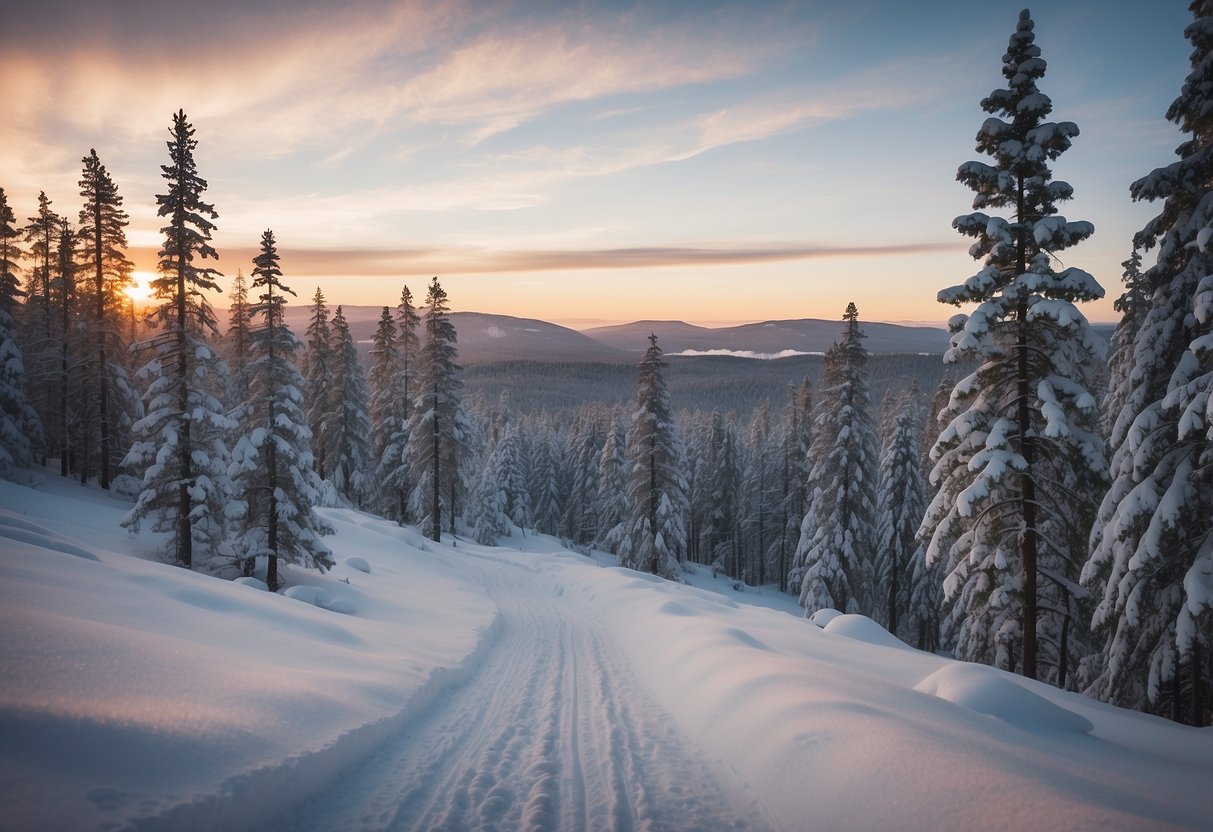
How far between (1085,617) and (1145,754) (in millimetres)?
12046

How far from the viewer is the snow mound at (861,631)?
16.1 m

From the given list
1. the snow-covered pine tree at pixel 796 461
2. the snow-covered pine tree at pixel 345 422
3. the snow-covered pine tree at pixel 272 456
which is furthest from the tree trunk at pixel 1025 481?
the snow-covered pine tree at pixel 345 422

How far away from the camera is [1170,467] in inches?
455

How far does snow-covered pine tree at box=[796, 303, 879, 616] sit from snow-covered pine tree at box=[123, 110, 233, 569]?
25660 millimetres

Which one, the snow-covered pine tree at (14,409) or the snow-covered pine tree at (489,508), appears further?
the snow-covered pine tree at (489,508)

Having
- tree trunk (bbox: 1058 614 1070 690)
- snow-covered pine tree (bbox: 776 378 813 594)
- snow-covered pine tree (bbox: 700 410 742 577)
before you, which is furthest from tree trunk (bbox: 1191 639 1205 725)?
snow-covered pine tree (bbox: 700 410 742 577)

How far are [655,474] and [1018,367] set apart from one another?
21203mm

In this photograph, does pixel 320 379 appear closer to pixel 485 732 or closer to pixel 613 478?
pixel 613 478

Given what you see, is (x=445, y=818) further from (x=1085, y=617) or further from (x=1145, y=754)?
(x=1085, y=617)

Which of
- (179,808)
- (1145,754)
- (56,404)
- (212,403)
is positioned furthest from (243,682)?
(56,404)

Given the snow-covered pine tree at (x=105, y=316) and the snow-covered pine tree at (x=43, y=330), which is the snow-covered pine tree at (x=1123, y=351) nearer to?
the snow-covered pine tree at (x=105, y=316)

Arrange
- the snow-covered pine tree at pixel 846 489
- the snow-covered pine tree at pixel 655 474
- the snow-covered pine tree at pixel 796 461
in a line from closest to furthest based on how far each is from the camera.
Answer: the snow-covered pine tree at pixel 846 489 < the snow-covered pine tree at pixel 655 474 < the snow-covered pine tree at pixel 796 461

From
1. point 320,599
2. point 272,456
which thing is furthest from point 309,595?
point 272,456

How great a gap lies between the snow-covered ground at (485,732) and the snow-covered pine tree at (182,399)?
512 centimetres
